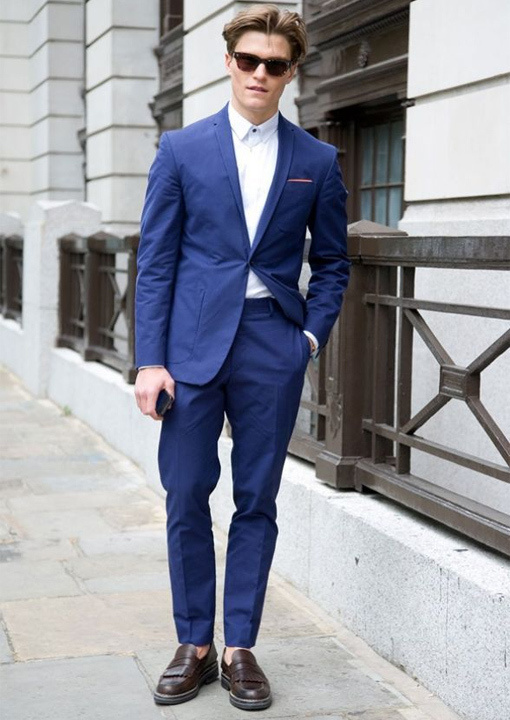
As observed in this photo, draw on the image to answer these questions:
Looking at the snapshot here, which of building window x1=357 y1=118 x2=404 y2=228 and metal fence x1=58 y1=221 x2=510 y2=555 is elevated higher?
building window x1=357 y1=118 x2=404 y2=228

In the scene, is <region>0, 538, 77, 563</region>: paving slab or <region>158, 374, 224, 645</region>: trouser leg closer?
<region>158, 374, 224, 645</region>: trouser leg

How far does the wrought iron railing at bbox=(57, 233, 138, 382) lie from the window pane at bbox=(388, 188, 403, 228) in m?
1.80

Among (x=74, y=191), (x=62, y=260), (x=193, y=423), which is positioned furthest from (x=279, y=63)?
(x=74, y=191)

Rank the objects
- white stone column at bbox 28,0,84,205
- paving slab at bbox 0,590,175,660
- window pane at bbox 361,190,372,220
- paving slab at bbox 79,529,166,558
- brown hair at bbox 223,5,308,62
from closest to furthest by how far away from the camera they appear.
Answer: brown hair at bbox 223,5,308,62 → paving slab at bbox 0,590,175,660 → paving slab at bbox 79,529,166,558 → window pane at bbox 361,190,372,220 → white stone column at bbox 28,0,84,205

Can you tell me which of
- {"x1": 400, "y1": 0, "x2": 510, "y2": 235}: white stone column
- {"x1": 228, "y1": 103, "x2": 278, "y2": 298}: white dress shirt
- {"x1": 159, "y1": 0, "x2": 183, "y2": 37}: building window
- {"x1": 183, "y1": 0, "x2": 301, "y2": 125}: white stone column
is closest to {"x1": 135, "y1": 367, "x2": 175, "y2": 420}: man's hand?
{"x1": 228, "y1": 103, "x2": 278, "y2": 298}: white dress shirt

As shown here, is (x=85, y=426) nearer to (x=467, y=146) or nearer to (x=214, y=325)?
(x=467, y=146)

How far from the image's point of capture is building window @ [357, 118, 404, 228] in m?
8.68

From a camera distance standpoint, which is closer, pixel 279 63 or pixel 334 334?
pixel 279 63

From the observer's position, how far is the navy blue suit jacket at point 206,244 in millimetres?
4016

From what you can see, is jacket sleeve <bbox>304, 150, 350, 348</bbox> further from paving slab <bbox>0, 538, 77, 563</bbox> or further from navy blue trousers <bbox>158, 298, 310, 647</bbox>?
paving slab <bbox>0, 538, 77, 563</bbox>

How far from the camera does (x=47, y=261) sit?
11.8 metres

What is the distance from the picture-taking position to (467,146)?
20.2 feet

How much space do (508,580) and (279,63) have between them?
1803 mm

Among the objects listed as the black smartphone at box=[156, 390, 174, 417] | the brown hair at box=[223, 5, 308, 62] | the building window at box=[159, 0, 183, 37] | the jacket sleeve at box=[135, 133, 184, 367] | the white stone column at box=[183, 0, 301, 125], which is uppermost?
the building window at box=[159, 0, 183, 37]
